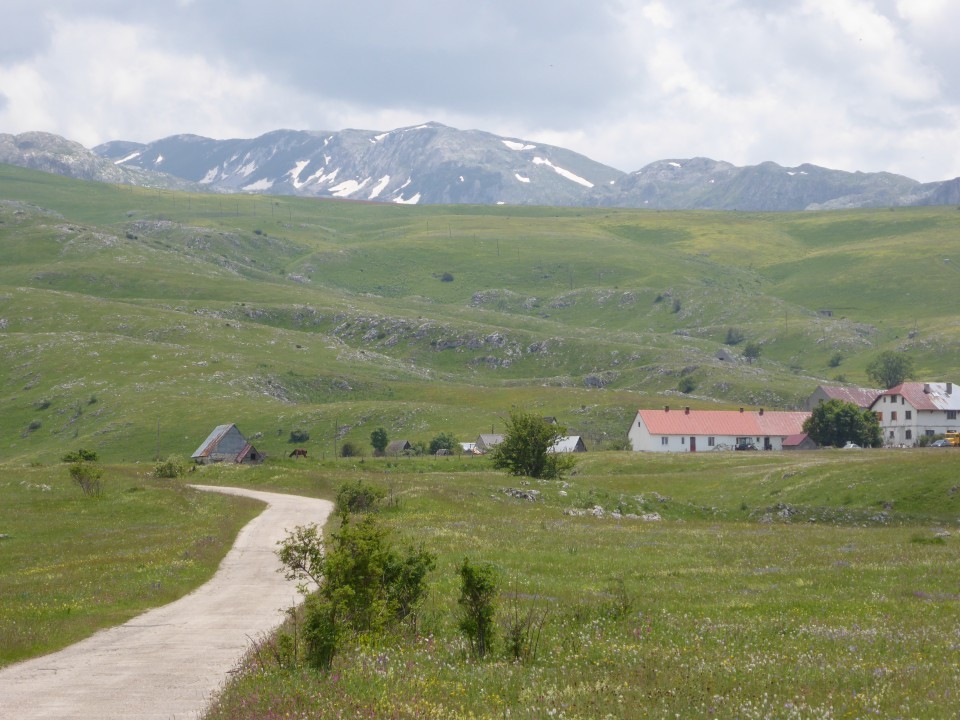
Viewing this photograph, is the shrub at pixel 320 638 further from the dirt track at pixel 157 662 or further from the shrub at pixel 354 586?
the dirt track at pixel 157 662

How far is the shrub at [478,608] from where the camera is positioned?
15977 millimetres

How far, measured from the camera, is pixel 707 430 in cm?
15625

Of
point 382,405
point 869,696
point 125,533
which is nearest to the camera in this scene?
point 869,696

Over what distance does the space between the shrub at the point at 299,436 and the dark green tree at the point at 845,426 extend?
8545cm

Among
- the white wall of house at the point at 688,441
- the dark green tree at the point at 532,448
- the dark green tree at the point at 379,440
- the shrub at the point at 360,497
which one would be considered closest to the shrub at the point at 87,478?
the shrub at the point at 360,497

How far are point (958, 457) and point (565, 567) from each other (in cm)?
5325

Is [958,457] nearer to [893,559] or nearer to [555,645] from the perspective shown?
[893,559]

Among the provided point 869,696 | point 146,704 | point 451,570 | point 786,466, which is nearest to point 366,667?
point 146,704

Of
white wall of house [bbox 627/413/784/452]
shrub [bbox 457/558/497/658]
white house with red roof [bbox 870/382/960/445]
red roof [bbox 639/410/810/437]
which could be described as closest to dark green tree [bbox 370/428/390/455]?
white wall of house [bbox 627/413/784/452]

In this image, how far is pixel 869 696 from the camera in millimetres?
13078

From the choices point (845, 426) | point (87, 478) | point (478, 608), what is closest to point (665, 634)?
point (478, 608)

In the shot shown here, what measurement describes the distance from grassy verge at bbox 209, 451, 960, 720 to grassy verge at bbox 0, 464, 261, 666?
289 inches

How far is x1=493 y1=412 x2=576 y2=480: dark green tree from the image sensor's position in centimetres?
7188

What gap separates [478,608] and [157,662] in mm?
6238
